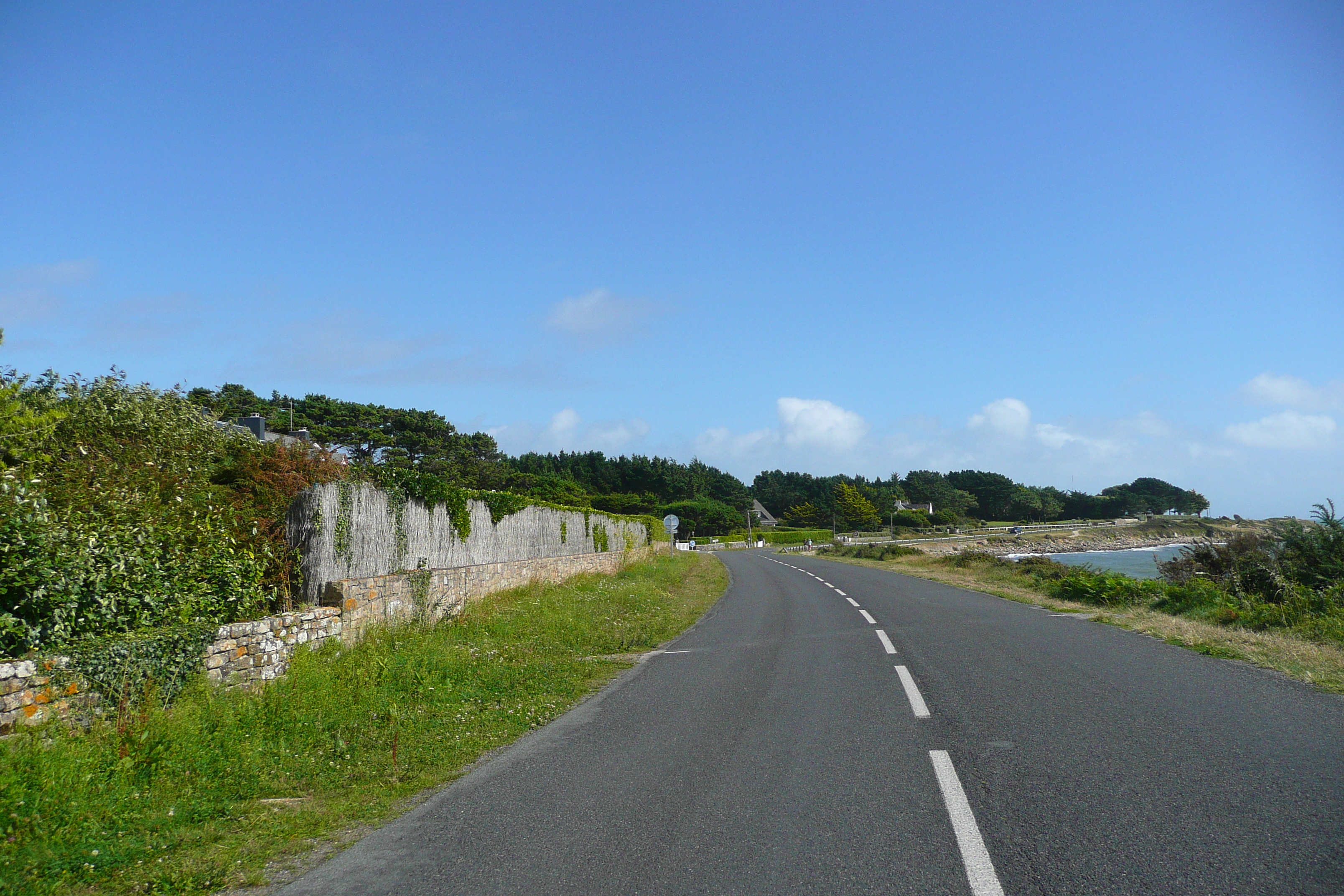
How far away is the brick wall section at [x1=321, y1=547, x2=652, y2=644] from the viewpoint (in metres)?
10.6

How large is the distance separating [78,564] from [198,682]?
1577 mm

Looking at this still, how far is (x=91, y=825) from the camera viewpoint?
4.93m

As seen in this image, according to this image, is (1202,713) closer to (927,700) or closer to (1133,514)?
(927,700)

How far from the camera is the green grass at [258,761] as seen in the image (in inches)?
180

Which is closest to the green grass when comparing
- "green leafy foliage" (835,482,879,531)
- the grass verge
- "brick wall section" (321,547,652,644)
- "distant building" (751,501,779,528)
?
Result: "brick wall section" (321,547,652,644)

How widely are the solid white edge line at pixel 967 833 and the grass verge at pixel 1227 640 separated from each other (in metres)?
5.45

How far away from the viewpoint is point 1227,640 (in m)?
11.3

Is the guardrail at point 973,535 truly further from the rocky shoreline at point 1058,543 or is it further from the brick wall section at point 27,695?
the brick wall section at point 27,695

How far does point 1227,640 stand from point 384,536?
43.4 feet

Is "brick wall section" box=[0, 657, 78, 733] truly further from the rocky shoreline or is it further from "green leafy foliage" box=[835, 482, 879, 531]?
"green leafy foliage" box=[835, 482, 879, 531]

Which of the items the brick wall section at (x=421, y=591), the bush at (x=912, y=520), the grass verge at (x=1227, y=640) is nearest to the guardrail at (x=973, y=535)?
the bush at (x=912, y=520)

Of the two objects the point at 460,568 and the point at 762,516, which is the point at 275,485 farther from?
the point at 762,516

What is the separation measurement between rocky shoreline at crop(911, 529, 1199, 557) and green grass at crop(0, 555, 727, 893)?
68.0 m

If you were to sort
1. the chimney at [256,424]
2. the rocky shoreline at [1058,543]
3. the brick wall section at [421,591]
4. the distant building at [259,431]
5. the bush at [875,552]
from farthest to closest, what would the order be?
the rocky shoreline at [1058,543] < the bush at [875,552] < the chimney at [256,424] < the distant building at [259,431] < the brick wall section at [421,591]
